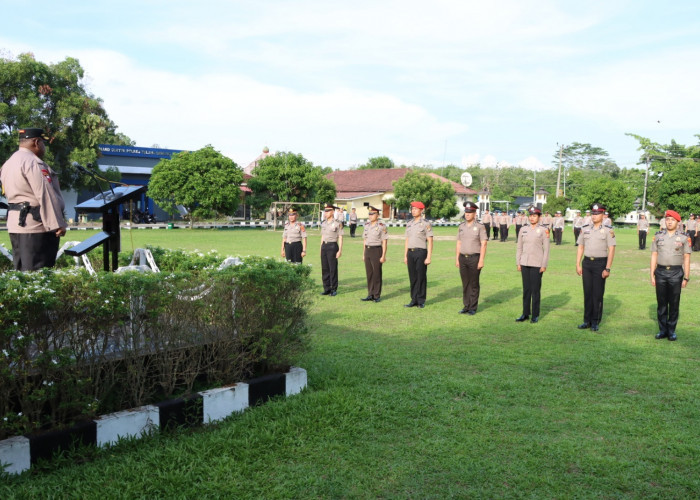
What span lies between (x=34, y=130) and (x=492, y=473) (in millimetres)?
4274

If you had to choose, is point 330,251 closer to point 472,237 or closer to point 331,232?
point 331,232

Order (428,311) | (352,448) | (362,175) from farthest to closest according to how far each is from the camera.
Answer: (362,175) < (428,311) < (352,448)

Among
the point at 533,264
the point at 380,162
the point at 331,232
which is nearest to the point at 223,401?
the point at 533,264

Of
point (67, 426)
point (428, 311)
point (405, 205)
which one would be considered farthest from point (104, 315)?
point (405, 205)

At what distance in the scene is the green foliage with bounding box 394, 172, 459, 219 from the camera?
4506 cm

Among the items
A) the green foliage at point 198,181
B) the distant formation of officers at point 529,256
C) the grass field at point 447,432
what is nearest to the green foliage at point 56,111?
the green foliage at point 198,181

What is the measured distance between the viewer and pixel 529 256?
8219 mm

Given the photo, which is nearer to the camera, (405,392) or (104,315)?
(104,315)

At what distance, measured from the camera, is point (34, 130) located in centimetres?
464

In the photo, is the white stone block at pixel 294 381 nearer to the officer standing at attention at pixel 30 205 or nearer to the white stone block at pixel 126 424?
the white stone block at pixel 126 424

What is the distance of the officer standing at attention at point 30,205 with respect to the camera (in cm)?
442

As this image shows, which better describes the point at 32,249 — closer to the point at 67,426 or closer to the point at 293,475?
the point at 67,426

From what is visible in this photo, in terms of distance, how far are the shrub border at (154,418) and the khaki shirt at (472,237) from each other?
16.0ft

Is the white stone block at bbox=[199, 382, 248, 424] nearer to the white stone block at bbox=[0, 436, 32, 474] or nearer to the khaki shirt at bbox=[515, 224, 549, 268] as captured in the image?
the white stone block at bbox=[0, 436, 32, 474]
